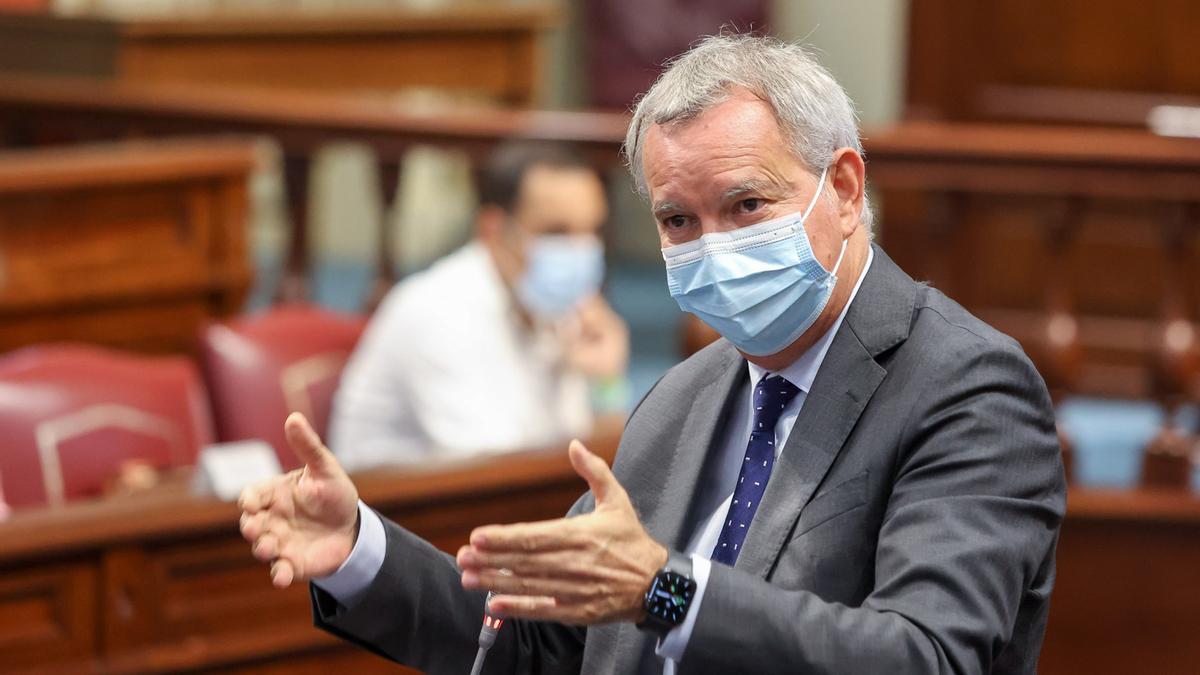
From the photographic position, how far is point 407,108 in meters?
5.35

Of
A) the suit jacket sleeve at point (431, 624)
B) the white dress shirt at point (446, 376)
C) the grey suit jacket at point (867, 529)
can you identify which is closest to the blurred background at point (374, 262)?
the white dress shirt at point (446, 376)

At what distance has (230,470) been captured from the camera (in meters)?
3.23

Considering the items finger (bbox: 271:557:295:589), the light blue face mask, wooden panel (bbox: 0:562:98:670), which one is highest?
the light blue face mask

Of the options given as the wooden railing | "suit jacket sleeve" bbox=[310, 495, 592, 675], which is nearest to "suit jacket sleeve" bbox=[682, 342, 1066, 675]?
"suit jacket sleeve" bbox=[310, 495, 592, 675]

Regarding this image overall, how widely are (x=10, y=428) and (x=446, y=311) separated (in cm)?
99

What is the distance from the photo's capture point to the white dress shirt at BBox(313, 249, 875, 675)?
1819 millimetres

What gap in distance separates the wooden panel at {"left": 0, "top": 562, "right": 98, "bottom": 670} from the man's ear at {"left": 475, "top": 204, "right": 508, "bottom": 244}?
1325mm

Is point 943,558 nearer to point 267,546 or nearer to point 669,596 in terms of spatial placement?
point 669,596

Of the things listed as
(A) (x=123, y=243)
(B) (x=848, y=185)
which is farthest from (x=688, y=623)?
(A) (x=123, y=243)

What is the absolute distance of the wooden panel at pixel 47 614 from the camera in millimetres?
2979

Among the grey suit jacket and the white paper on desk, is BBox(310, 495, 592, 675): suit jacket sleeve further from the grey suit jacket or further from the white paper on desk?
the white paper on desk

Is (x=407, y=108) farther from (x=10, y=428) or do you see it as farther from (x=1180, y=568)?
(x=1180, y=568)

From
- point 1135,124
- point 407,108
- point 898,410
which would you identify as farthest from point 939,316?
point 1135,124

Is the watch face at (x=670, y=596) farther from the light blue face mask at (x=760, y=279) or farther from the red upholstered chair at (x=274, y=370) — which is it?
the red upholstered chair at (x=274, y=370)
